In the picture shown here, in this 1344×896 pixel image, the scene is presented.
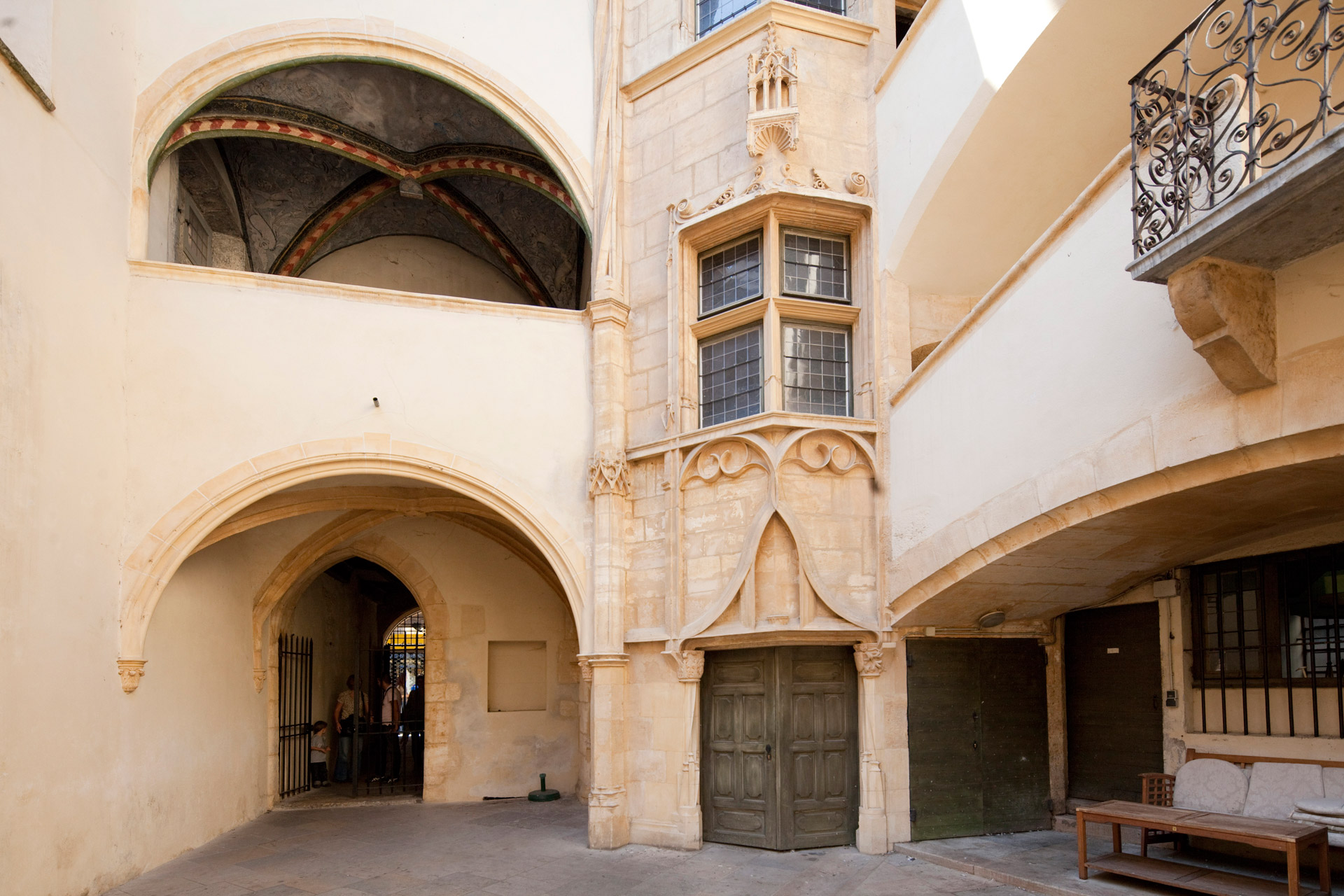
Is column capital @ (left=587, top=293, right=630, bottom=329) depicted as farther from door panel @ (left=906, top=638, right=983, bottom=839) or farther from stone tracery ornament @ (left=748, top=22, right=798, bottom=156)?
door panel @ (left=906, top=638, right=983, bottom=839)

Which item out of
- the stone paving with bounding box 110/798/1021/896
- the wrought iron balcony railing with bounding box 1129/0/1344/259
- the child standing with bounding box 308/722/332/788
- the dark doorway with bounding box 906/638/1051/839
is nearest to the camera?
the wrought iron balcony railing with bounding box 1129/0/1344/259

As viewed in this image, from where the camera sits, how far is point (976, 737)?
825 centimetres

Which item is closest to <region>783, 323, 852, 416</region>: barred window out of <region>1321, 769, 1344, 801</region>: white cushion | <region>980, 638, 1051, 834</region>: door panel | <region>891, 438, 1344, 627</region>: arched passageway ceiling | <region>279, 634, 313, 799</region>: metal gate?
<region>891, 438, 1344, 627</region>: arched passageway ceiling

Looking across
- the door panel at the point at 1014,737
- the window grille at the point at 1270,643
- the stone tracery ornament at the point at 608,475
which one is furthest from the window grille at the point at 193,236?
the window grille at the point at 1270,643

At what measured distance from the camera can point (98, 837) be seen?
23.4 feet

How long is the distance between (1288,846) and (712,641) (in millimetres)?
4077

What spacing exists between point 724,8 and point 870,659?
595cm

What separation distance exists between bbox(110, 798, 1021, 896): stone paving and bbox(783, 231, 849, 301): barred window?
14.9ft

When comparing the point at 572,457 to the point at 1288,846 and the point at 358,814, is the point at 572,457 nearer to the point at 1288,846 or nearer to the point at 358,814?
the point at 358,814

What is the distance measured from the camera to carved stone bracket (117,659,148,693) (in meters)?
7.61

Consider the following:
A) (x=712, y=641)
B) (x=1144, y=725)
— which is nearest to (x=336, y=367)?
(x=712, y=641)

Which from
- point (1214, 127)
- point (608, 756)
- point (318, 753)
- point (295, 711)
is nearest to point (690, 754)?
point (608, 756)

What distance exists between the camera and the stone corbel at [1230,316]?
14.3 ft

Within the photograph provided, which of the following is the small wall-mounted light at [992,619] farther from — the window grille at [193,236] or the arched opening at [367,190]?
the window grille at [193,236]
